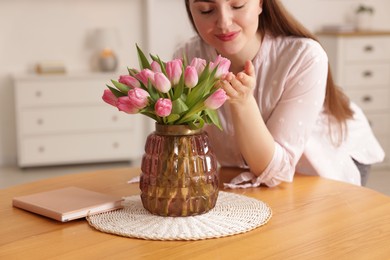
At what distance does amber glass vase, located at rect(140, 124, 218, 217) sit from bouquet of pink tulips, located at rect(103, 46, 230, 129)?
0.11ft

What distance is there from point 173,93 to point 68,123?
3738 mm

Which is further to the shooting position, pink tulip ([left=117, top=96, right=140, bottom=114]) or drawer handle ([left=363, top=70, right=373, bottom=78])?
drawer handle ([left=363, top=70, right=373, bottom=78])

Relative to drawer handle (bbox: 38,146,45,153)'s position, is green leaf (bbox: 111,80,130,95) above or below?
above

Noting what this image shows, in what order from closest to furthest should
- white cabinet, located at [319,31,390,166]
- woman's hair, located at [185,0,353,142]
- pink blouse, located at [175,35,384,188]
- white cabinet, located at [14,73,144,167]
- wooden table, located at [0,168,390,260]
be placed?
wooden table, located at [0,168,390,260]
pink blouse, located at [175,35,384,188]
woman's hair, located at [185,0,353,142]
white cabinet, located at [14,73,144,167]
white cabinet, located at [319,31,390,166]

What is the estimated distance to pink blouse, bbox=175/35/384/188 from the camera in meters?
1.96

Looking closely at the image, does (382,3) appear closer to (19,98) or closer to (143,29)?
(143,29)

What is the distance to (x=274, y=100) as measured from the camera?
2078mm

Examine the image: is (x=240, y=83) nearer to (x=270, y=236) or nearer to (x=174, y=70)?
(x=174, y=70)

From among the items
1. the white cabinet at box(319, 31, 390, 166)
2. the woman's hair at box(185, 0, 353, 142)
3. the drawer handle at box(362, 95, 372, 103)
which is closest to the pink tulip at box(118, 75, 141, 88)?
the woman's hair at box(185, 0, 353, 142)

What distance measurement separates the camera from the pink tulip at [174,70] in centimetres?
146

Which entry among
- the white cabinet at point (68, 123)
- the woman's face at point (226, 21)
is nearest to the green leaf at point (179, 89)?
the woman's face at point (226, 21)

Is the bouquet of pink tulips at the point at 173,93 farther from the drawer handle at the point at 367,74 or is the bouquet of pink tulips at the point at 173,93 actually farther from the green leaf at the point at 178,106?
the drawer handle at the point at 367,74

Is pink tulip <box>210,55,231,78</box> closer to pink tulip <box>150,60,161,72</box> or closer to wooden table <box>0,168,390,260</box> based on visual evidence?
pink tulip <box>150,60,161,72</box>

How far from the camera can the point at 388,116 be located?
5309 mm
